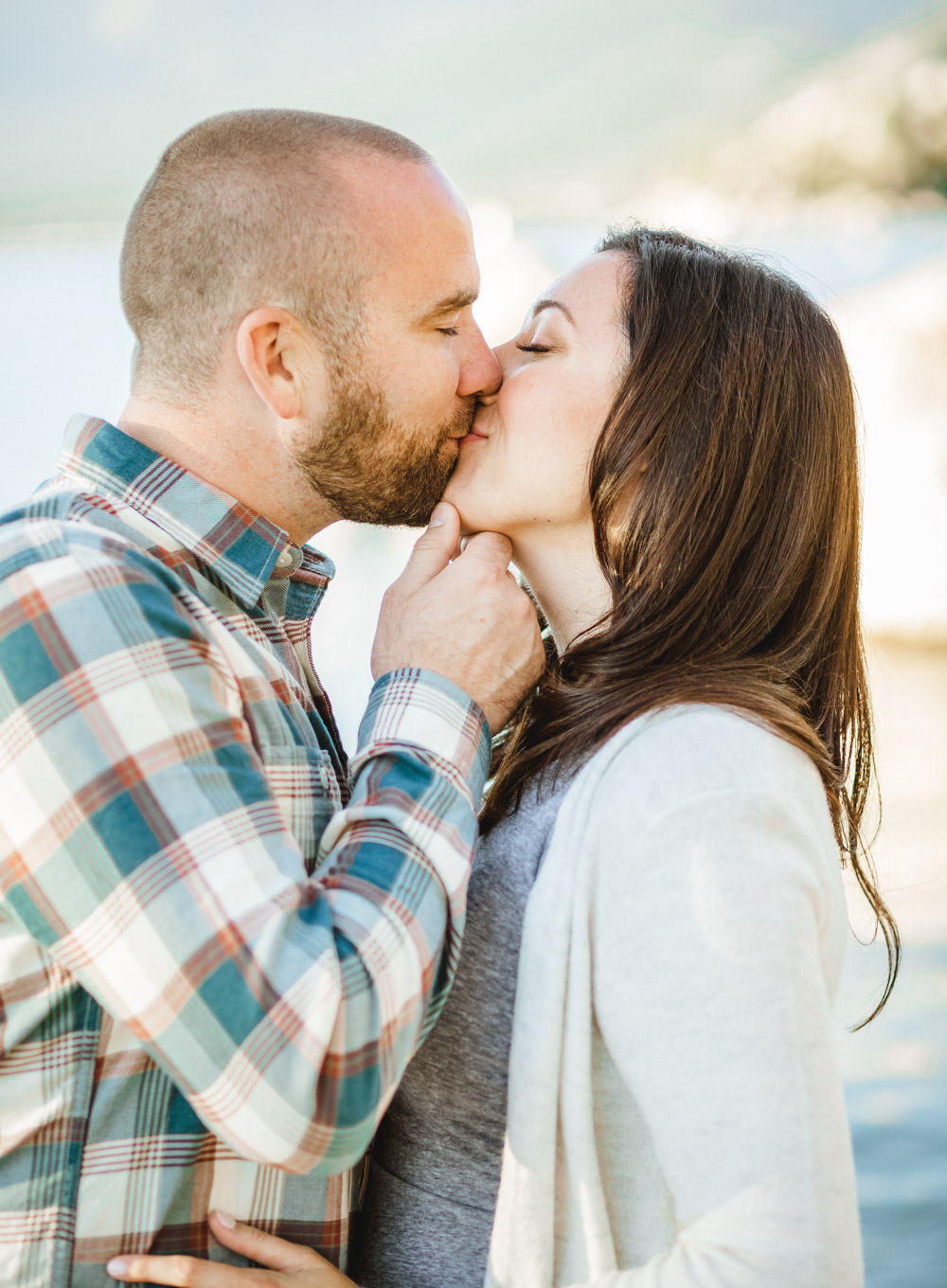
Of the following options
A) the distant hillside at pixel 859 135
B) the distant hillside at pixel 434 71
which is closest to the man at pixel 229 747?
the distant hillside at pixel 434 71

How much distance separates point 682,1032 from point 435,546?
66 cm

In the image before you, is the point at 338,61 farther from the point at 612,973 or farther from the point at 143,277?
the point at 612,973

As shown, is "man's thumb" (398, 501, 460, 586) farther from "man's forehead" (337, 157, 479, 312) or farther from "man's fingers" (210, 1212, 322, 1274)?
"man's fingers" (210, 1212, 322, 1274)

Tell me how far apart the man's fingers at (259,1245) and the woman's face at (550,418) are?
0.83m

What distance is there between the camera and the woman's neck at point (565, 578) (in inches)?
55.6

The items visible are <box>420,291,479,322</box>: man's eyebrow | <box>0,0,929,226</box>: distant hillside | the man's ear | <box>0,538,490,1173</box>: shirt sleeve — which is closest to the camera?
<box>0,538,490,1173</box>: shirt sleeve

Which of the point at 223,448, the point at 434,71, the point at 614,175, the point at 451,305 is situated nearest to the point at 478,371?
the point at 451,305

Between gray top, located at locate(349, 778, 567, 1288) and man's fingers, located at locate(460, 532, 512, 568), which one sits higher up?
man's fingers, located at locate(460, 532, 512, 568)

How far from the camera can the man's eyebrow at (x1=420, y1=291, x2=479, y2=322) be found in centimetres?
134

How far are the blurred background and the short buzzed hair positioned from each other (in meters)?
1.33

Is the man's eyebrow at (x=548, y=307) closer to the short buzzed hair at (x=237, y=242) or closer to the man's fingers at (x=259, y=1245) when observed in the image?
the short buzzed hair at (x=237, y=242)

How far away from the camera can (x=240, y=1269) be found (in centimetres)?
95

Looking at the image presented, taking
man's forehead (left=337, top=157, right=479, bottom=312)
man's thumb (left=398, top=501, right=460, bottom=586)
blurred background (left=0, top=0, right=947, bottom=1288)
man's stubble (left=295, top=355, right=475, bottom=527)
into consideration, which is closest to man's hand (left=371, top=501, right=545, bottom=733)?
man's thumb (left=398, top=501, right=460, bottom=586)

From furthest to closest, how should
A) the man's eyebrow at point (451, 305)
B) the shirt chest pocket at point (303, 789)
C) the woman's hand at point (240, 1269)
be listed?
the man's eyebrow at point (451, 305), the shirt chest pocket at point (303, 789), the woman's hand at point (240, 1269)
